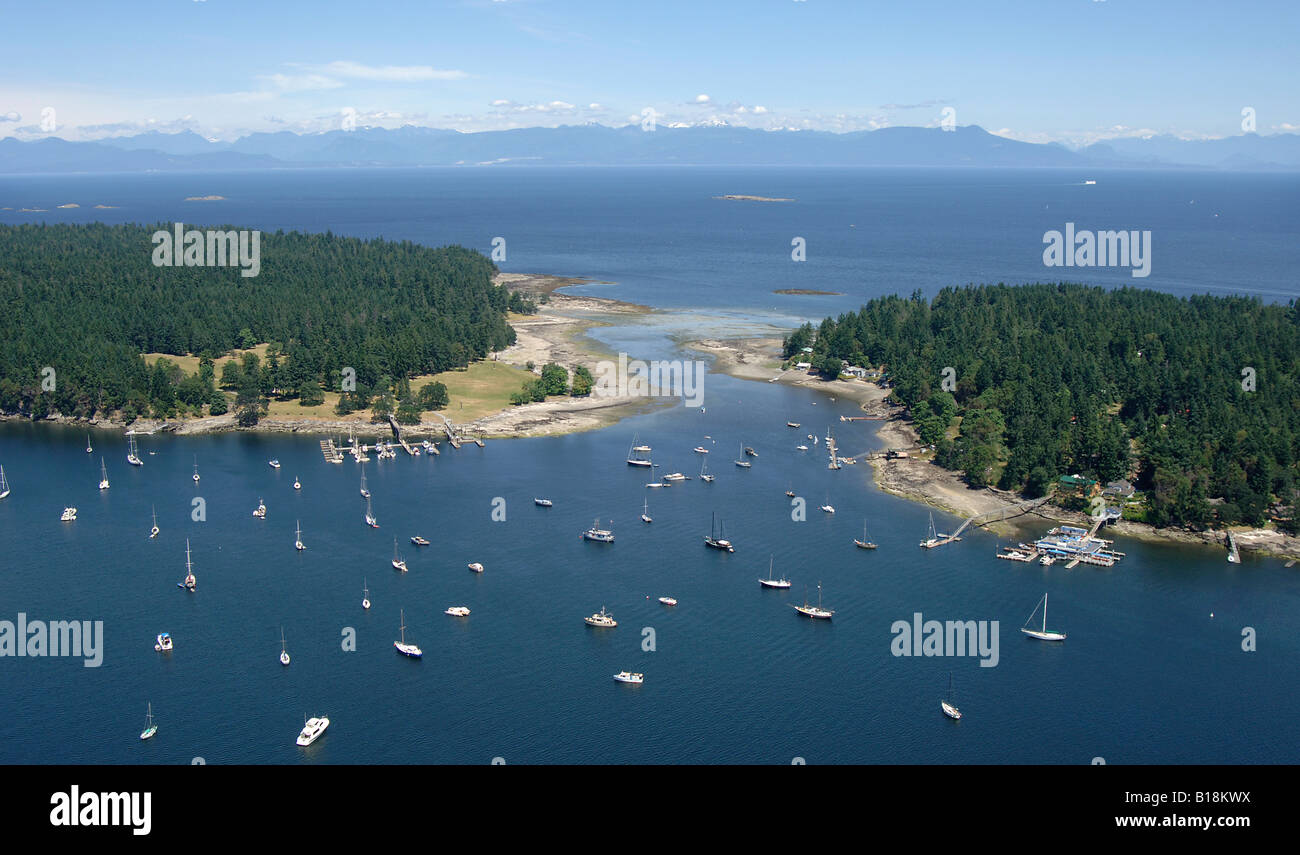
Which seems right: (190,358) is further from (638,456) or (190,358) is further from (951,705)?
(951,705)

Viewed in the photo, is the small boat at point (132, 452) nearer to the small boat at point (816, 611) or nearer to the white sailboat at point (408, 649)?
the white sailboat at point (408, 649)

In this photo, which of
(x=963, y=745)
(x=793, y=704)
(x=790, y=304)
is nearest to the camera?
(x=963, y=745)

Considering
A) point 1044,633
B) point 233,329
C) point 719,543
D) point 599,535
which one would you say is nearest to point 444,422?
point 599,535

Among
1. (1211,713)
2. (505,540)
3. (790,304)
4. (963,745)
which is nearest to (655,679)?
(963,745)

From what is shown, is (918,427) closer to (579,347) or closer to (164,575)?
(579,347)

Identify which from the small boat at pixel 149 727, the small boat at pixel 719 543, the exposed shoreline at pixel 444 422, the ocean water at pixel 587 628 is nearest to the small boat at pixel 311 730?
the ocean water at pixel 587 628
